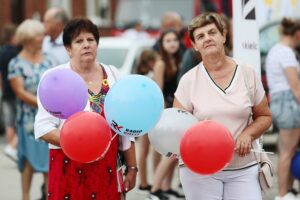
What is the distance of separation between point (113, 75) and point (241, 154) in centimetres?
96

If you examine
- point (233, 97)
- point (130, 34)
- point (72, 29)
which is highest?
point (72, 29)

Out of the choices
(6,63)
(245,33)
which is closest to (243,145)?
(245,33)

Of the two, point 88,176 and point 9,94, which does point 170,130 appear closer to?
point 88,176

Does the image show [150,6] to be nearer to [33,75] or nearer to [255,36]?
[33,75]

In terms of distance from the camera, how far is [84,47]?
5.62m

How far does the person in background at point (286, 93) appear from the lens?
9070 mm

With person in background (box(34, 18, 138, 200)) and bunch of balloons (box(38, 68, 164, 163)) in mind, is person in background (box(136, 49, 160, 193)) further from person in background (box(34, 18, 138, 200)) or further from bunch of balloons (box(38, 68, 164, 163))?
bunch of balloons (box(38, 68, 164, 163))

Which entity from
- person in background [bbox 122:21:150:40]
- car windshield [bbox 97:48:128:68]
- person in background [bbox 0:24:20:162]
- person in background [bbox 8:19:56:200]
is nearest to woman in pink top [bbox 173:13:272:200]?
person in background [bbox 8:19:56:200]

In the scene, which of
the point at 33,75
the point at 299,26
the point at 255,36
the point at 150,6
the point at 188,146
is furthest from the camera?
the point at 150,6

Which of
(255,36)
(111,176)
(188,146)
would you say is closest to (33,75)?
(255,36)

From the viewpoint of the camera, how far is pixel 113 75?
579 cm

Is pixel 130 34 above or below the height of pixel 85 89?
below

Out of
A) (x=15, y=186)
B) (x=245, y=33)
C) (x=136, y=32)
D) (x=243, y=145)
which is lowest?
(x=15, y=186)

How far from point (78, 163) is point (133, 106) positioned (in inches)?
28.4
